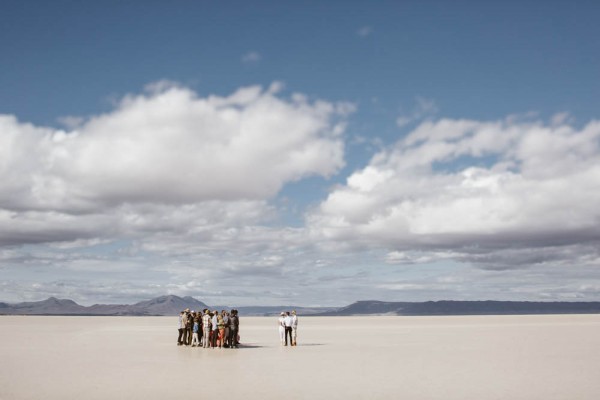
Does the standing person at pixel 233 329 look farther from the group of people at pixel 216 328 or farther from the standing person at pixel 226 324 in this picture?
the standing person at pixel 226 324

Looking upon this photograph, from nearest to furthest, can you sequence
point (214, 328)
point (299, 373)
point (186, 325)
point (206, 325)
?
point (299, 373) → point (214, 328) → point (206, 325) → point (186, 325)

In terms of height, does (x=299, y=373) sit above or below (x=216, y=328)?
below

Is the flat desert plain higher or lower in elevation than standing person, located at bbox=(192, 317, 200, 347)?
Result: lower

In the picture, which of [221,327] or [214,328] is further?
[214,328]

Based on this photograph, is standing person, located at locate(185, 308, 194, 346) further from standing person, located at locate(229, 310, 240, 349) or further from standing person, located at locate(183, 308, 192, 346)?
standing person, located at locate(229, 310, 240, 349)

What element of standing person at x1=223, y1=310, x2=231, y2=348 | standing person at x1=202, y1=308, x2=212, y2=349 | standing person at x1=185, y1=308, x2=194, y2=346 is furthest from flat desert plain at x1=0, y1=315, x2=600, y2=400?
standing person at x1=185, y1=308, x2=194, y2=346

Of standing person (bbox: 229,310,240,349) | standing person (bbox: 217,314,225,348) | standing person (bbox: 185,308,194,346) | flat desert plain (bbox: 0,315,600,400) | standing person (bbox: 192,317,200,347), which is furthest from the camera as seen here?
standing person (bbox: 185,308,194,346)

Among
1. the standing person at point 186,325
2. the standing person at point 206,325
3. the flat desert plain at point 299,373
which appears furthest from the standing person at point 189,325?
the flat desert plain at point 299,373

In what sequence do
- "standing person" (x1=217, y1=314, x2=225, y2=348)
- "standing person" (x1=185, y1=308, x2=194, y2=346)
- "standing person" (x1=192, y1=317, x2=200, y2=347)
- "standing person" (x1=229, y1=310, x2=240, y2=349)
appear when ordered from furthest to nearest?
"standing person" (x1=185, y1=308, x2=194, y2=346), "standing person" (x1=192, y1=317, x2=200, y2=347), "standing person" (x1=229, y1=310, x2=240, y2=349), "standing person" (x1=217, y1=314, x2=225, y2=348)

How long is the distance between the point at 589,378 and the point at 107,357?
20233 millimetres

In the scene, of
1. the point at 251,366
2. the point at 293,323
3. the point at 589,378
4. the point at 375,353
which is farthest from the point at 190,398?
the point at 293,323

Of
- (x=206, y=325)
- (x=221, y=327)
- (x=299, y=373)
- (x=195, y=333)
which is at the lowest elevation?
(x=299, y=373)

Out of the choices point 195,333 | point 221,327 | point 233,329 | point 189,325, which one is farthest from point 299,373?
point 189,325

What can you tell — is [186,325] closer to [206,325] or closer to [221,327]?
[206,325]
